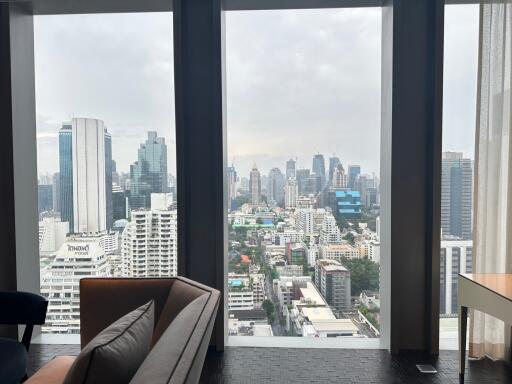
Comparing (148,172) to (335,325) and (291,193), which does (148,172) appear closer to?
(291,193)

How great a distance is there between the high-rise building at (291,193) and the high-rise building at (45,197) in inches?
71.5

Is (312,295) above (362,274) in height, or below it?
below

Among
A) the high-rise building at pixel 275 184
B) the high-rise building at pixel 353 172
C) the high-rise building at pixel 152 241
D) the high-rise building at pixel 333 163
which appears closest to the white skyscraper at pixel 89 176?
the high-rise building at pixel 152 241

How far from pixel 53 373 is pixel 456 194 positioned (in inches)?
102

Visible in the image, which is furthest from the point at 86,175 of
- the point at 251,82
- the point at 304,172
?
the point at 304,172

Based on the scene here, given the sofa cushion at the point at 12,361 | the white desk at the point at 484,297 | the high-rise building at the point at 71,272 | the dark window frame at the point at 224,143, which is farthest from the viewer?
the high-rise building at the point at 71,272

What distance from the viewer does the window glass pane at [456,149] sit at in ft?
8.31

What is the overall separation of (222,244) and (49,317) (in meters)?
1.47

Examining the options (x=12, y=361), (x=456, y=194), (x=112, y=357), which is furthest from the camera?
(x=456, y=194)

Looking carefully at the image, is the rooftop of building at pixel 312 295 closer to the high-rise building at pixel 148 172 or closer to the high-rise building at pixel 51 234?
the high-rise building at pixel 148 172

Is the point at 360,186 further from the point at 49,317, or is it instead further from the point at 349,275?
the point at 49,317

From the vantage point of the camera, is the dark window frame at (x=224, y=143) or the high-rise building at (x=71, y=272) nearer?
the dark window frame at (x=224, y=143)

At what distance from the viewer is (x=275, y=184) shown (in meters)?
2.71

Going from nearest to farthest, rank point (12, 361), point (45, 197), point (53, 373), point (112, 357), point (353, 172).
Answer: point (112, 357)
point (53, 373)
point (12, 361)
point (353, 172)
point (45, 197)
